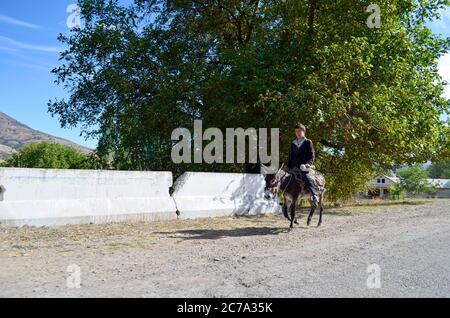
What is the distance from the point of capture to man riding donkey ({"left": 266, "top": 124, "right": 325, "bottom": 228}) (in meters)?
9.64

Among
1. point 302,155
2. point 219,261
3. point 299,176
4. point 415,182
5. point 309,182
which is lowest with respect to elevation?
point 219,261

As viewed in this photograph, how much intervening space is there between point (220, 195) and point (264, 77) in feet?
15.6

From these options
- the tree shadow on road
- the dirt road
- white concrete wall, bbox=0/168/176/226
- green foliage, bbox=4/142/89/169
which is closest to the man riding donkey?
the tree shadow on road

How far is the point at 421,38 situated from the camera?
15922 mm

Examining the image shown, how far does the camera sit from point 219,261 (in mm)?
6227

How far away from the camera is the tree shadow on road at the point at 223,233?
8.54 metres

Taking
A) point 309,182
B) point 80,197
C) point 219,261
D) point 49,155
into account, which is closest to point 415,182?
point 49,155

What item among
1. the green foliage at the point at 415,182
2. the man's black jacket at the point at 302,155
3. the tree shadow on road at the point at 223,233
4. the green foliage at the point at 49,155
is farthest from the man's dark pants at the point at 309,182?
the green foliage at the point at 415,182

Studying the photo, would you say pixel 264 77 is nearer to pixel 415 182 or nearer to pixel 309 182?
pixel 309 182

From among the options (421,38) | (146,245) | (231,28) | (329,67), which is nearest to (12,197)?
(146,245)

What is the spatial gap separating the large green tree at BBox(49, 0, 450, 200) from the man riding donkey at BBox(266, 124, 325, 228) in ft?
12.3

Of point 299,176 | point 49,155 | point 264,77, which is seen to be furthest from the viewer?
point 49,155

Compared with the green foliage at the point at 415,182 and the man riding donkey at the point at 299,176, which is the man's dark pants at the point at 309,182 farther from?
the green foliage at the point at 415,182

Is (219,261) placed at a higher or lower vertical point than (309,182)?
lower
